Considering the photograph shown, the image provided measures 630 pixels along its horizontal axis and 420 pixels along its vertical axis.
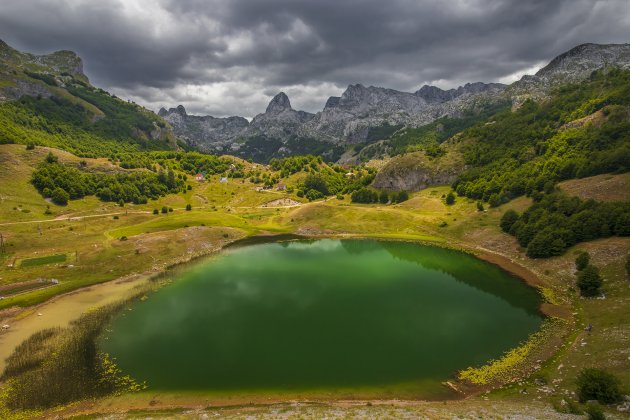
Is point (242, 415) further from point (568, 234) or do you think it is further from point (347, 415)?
point (568, 234)

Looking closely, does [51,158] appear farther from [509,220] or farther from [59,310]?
[509,220]

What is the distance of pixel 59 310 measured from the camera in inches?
2427

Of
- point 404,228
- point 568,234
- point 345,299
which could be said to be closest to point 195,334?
point 345,299

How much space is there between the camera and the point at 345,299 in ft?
206

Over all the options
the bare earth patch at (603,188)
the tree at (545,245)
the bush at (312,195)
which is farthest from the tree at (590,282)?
the bush at (312,195)

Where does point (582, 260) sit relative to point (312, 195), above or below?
below

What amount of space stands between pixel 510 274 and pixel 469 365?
42.2 metres

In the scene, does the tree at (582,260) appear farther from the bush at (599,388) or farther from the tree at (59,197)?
the tree at (59,197)

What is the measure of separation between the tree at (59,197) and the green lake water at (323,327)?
96154 millimetres

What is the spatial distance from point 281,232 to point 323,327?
79.4 metres

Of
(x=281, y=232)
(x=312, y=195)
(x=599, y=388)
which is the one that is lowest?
(x=599, y=388)

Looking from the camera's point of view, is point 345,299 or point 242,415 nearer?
point 242,415

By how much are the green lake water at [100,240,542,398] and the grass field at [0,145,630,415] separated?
491 centimetres

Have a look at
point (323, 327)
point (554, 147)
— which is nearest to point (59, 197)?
point (323, 327)
